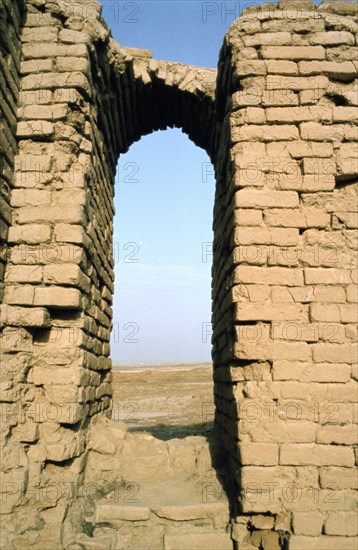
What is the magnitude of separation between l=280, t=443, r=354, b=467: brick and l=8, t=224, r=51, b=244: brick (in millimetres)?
2653

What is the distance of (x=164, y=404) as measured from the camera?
580 inches

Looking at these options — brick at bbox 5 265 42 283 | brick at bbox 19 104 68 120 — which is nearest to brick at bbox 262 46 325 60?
brick at bbox 19 104 68 120

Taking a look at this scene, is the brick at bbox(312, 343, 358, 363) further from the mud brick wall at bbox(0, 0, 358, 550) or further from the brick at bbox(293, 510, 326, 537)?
the brick at bbox(293, 510, 326, 537)

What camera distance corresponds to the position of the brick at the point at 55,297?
3.68 metres

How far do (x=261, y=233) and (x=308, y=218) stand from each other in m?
0.44

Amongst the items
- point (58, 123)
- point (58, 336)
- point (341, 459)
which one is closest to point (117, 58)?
point (58, 123)

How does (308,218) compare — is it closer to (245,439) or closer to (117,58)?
(245,439)

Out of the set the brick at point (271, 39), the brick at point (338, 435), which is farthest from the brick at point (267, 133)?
the brick at point (338, 435)

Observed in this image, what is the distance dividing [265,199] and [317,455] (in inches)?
82.4

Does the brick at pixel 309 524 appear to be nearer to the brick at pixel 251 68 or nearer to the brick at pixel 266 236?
the brick at pixel 266 236

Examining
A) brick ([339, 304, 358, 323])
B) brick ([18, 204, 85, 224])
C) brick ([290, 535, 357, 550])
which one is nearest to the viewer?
brick ([290, 535, 357, 550])

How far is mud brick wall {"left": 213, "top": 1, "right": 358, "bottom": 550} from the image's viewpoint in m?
3.26

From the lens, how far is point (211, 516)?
11.6 ft

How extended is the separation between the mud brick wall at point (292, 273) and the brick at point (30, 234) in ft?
5.45
